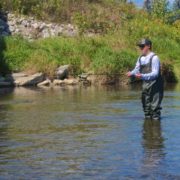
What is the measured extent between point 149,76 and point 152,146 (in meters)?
2.94

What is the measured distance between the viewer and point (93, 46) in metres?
31.2

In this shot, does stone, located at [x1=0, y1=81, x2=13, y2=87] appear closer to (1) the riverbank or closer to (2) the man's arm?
(1) the riverbank

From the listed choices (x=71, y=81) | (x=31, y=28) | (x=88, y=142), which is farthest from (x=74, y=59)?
(x=88, y=142)

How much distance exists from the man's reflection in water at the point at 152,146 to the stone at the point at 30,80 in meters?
14.1

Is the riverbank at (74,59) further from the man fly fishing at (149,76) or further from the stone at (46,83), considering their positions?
the man fly fishing at (149,76)

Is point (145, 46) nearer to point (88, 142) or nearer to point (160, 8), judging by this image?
point (88, 142)

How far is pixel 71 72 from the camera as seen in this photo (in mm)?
28234

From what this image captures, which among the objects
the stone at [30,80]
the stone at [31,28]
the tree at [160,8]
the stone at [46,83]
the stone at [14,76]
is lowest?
the stone at [46,83]

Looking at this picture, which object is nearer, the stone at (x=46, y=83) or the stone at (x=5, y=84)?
the stone at (x=5, y=84)

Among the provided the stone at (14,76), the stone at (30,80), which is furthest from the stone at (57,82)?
the stone at (14,76)

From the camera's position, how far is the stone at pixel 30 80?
25.9 metres

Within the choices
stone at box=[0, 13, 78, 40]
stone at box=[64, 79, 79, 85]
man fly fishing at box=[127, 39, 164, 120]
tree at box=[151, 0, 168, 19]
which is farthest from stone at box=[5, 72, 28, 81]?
tree at box=[151, 0, 168, 19]

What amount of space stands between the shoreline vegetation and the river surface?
11.5 meters

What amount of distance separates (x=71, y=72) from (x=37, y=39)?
21.2 feet
